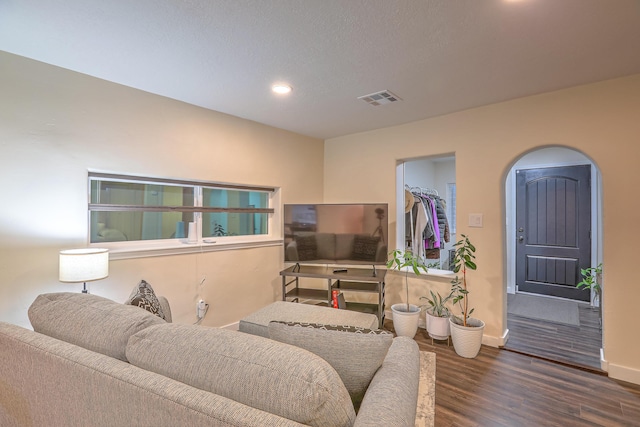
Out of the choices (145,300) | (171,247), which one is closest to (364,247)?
(171,247)

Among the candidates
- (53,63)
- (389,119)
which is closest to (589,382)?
(389,119)

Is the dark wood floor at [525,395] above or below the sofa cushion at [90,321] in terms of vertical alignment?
below

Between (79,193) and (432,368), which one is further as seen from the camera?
(432,368)

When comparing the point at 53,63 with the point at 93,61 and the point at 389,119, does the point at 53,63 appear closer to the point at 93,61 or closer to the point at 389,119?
the point at 93,61

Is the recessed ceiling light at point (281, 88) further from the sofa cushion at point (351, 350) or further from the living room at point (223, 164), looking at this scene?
the sofa cushion at point (351, 350)

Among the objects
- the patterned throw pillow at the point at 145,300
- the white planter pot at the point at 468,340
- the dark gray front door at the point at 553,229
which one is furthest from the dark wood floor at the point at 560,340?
the patterned throw pillow at the point at 145,300

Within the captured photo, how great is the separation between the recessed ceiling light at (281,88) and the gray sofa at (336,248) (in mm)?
1644

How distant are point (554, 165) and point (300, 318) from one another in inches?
181

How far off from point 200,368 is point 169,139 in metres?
2.43

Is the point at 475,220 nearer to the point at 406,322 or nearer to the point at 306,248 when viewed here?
the point at 406,322

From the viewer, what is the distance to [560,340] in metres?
3.07

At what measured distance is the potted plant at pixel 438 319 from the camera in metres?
2.99

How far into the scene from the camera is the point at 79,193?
229cm

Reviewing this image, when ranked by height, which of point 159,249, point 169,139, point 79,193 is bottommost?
point 159,249
